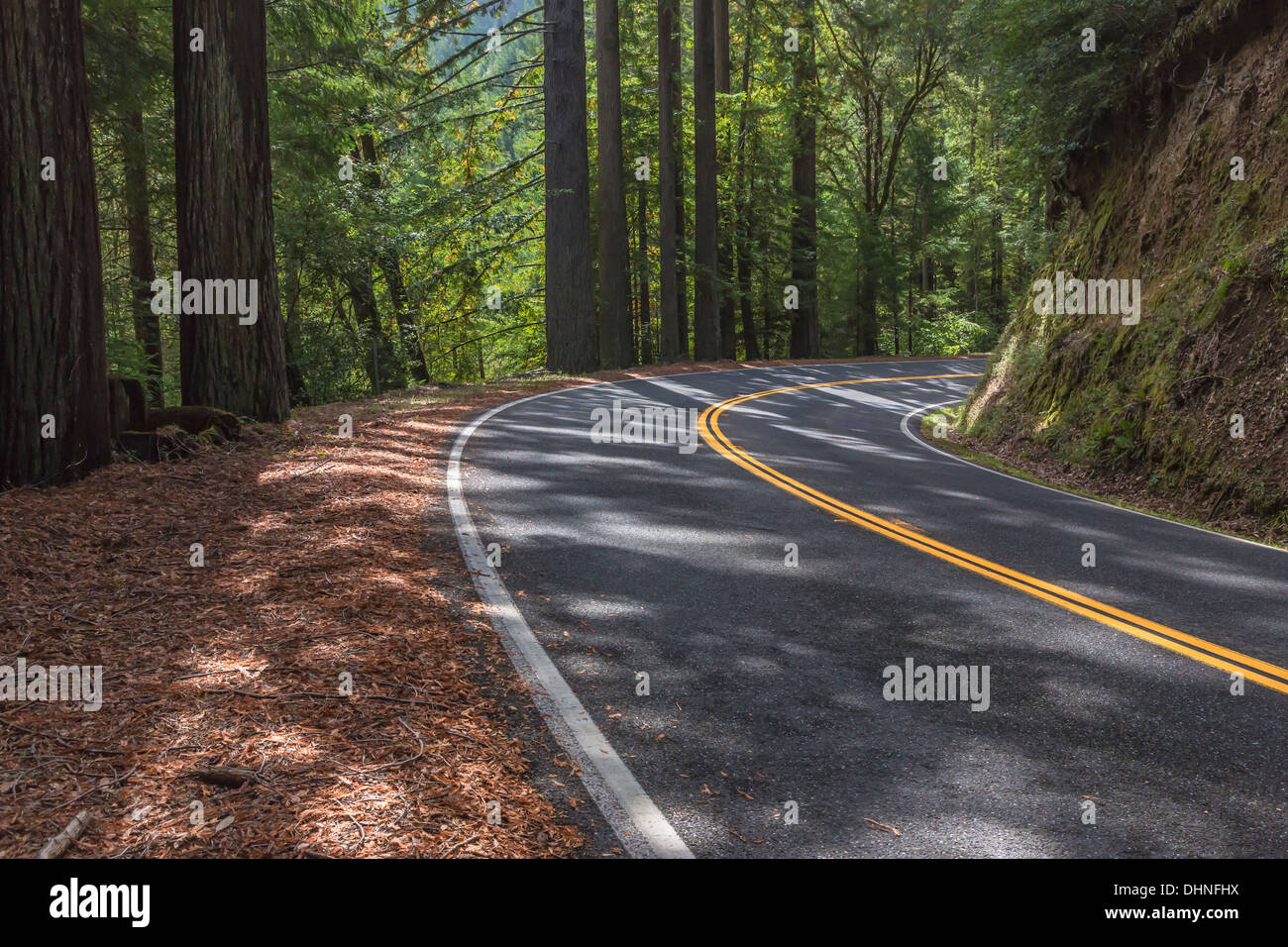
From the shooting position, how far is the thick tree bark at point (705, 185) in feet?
105

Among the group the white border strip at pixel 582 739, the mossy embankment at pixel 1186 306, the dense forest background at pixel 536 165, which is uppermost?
the dense forest background at pixel 536 165

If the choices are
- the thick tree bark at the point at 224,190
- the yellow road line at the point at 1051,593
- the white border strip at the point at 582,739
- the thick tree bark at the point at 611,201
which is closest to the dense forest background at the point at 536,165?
the thick tree bark at the point at 611,201

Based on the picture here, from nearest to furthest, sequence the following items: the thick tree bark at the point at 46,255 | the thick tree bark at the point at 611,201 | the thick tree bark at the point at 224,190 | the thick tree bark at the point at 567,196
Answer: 1. the thick tree bark at the point at 46,255
2. the thick tree bark at the point at 224,190
3. the thick tree bark at the point at 567,196
4. the thick tree bark at the point at 611,201

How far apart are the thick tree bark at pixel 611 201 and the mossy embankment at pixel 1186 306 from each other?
45.0 feet

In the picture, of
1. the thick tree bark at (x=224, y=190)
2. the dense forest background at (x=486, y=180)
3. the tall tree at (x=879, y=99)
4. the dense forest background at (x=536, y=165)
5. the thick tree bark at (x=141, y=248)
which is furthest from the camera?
the tall tree at (x=879, y=99)

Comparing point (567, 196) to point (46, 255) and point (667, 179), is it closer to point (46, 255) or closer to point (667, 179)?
point (667, 179)

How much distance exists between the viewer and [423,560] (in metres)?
7.34

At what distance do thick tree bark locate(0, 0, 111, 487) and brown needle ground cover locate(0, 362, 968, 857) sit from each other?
0.49 m

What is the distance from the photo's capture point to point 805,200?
38969 millimetres

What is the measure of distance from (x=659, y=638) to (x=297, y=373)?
18143 mm

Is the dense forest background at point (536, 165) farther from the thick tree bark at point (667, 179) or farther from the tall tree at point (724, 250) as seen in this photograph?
the thick tree bark at point (667, 179)

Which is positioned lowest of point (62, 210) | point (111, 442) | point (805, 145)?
point (111, 442)
